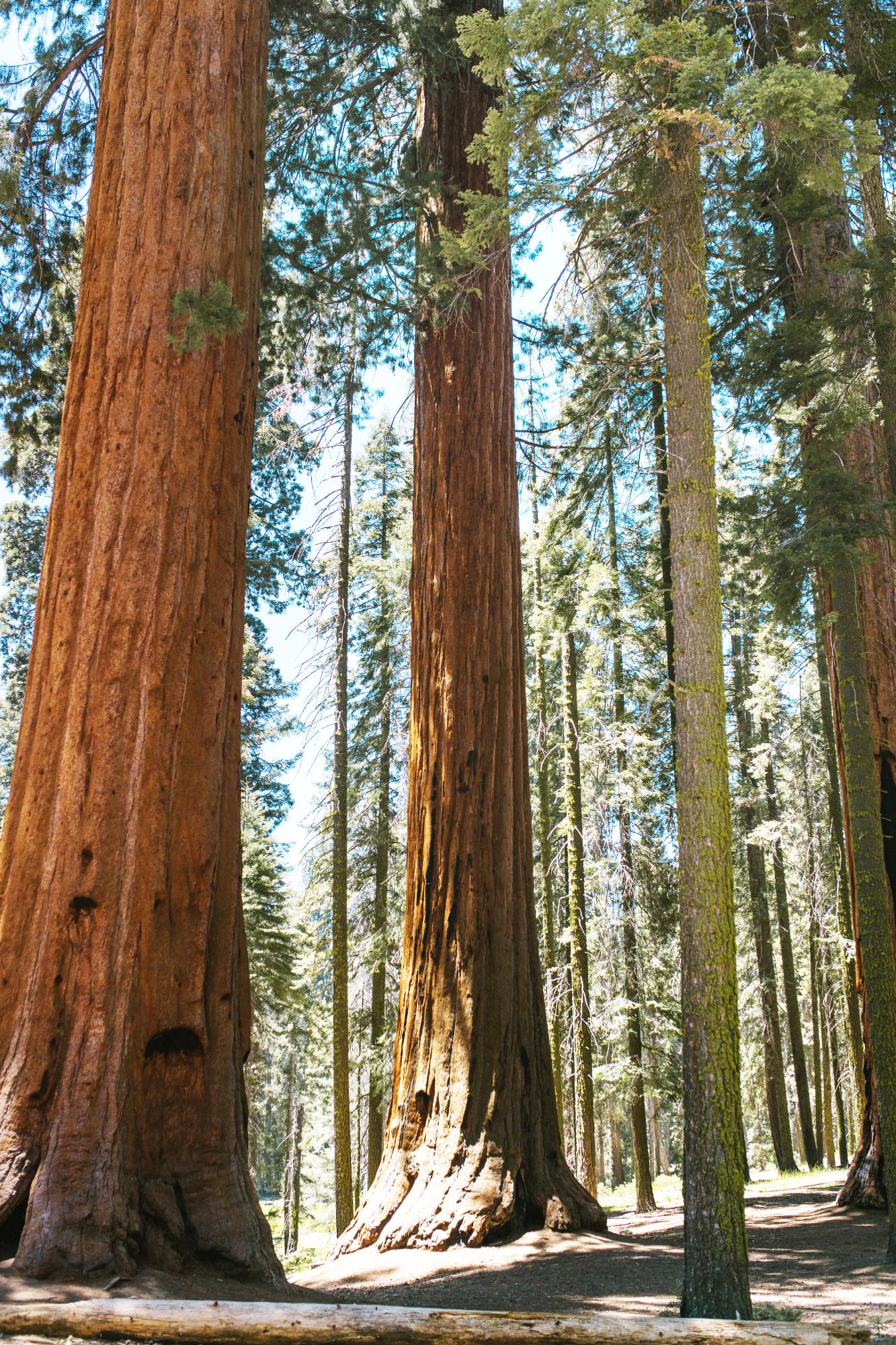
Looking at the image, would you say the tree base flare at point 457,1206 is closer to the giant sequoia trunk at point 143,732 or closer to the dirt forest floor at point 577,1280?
the dirt forest floor at point 577,1280

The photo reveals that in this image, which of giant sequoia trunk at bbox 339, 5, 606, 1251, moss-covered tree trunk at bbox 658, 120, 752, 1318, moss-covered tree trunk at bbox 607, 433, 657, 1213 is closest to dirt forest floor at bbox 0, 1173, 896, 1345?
giant sequoia trunk at bbox 339, 5, 606, 1251

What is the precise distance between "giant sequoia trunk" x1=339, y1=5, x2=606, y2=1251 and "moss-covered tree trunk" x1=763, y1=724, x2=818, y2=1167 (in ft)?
35.8

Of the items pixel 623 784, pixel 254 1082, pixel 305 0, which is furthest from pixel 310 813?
pixel 305 0

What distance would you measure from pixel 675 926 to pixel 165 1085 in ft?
39.3

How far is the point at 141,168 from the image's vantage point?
209 inches

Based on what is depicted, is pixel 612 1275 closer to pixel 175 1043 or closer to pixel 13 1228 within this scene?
pixel 175 1043

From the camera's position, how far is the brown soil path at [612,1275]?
4.93 metres

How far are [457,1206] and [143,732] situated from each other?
4.19m

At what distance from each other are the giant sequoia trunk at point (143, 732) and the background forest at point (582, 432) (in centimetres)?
55

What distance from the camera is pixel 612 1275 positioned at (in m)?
5.72

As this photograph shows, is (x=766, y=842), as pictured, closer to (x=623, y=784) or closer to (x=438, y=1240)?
(x=623, y=784)

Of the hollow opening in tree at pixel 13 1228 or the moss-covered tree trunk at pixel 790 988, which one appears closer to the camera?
the hollow opening in tree at pixel 13 1228

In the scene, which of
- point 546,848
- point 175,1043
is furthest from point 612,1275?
point 546,848

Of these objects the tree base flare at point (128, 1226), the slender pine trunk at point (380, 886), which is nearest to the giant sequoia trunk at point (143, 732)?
the tree base flare at point (128, 1226)
